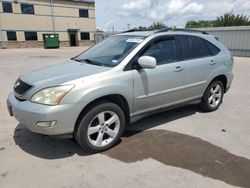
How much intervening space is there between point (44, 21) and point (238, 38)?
26423 mm

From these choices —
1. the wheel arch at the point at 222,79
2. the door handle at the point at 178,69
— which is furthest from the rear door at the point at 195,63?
the wheel arch at the point at 222,79

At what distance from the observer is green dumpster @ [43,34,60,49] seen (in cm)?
3076

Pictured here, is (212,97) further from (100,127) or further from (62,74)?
(62,74)

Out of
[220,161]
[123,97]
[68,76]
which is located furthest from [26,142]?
[220,161]

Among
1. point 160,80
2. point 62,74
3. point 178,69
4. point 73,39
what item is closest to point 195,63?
point 178,69

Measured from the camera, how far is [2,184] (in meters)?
2.59

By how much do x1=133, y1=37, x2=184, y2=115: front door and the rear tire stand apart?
89 centimetres

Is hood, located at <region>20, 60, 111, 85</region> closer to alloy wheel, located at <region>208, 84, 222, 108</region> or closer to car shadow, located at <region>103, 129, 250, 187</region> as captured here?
car shadow, located at <region>103, 129, 250, 187</region>

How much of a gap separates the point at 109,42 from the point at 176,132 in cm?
207

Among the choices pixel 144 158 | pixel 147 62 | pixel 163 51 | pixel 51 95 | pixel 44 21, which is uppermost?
pixel 44 21

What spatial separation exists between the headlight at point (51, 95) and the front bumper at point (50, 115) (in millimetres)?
61

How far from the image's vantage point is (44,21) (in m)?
33.0

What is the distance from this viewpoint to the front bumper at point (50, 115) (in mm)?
2770

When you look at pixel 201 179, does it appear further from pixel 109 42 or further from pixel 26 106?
pixel 109 42
